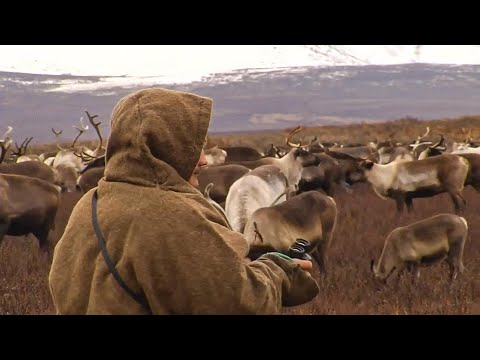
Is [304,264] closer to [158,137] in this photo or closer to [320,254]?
[158,137]

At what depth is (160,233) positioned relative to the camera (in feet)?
5.99

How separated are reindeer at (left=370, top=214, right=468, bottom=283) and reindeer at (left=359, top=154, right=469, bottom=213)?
4873 mm

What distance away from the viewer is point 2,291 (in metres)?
6.62

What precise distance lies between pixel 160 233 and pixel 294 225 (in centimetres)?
506

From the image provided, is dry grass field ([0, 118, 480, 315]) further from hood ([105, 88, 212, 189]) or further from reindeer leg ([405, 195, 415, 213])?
hood ([105, 88, 212, 189])

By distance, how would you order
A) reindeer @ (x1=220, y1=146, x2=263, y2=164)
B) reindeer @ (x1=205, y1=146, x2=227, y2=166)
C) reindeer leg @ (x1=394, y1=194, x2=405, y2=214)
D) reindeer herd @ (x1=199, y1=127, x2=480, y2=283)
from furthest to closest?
reindeer @ (x1=220, y1=146, x2=263, y2=164)
reindeer @ (x1=205, y1=146, x2=227, y2=166)
reindeer leg @ (x1=394, y1=194, x2=405, y2=214)
reindeer herd @ (x1=199, y1=127, x2=480, y2=283)

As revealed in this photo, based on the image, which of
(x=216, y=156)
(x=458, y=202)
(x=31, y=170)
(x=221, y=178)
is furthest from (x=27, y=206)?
(x=216, y=156)

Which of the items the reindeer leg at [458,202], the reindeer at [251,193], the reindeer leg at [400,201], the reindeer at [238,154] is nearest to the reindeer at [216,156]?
the reindeer at [238,154]

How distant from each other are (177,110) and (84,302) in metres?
0.61

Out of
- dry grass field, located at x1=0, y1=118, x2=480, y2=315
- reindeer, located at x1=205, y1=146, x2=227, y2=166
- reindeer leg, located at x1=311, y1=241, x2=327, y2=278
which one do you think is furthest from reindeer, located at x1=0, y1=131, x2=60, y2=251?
reindeer, located at x1=205, y1=146, x2=227, y2=166

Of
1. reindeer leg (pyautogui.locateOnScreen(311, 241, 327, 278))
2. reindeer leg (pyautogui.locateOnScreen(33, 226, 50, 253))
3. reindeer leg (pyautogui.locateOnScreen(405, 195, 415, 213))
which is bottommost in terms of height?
reindeer leg (pyautogui.locateOnScreen(405, 195, 415, 213))

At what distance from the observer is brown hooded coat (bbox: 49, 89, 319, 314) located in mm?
1839

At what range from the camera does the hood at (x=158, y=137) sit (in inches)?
74.5

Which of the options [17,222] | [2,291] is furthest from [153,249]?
[17,222]
